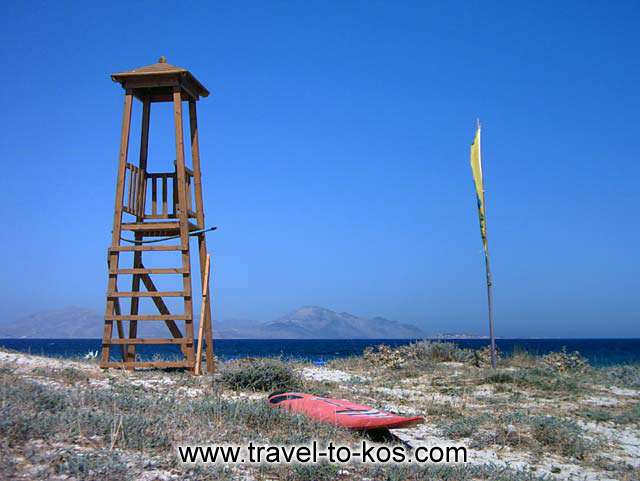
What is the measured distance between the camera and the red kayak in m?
7.48

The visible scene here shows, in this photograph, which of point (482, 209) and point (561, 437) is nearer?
point (561, 437)

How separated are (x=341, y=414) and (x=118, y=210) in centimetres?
720

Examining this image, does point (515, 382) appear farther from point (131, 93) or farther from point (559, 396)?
point (131, 93)

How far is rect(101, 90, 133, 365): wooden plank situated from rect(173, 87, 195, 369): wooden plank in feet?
3.41

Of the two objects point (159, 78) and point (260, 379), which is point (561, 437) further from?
point (159, 78)

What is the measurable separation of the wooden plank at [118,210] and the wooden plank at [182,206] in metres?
1.04

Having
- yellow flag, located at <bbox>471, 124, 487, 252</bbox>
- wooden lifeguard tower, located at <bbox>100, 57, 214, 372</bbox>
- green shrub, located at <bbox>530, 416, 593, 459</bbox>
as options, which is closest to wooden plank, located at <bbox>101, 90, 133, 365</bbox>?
wooden lifeguard tower, located at <bbox>100, 57, 214, 372</bbox>

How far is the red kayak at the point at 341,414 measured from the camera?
7480mm

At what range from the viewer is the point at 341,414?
7.76 m

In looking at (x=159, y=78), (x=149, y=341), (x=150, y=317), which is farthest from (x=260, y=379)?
(x=159, y=78)

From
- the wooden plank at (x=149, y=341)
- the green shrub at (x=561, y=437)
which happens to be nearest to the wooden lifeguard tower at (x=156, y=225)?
the wooden plank at (x=149, y=341)

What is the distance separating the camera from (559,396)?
40.8 ft

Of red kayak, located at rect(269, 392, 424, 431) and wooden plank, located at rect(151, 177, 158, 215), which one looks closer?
red kayak, located at rect(269, 392, 424, 431)

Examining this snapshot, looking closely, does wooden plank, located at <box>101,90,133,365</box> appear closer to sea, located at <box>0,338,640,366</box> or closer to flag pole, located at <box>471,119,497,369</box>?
sea, located at <box>0,338,640,366</box>
